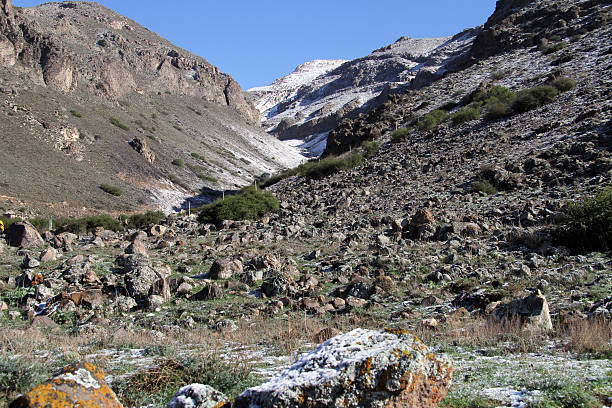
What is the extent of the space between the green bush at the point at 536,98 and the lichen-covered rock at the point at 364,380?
19.9 m

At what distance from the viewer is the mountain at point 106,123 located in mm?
32844

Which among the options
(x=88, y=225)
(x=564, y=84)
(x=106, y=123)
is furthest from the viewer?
(x=106, y=123)

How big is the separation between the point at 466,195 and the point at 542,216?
150 inches

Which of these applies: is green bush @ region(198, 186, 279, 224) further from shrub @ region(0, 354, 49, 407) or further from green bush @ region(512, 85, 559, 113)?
shrub @ region(0, 354, 49, 407)

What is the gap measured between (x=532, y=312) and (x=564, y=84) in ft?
63.1

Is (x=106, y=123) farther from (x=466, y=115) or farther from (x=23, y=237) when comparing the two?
(x=466, y=115)

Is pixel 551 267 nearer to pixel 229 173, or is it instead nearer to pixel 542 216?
pixel 542 216

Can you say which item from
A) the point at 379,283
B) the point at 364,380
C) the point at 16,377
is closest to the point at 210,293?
the point at 379,283

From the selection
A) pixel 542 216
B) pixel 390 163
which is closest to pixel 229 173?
pixel 390 163

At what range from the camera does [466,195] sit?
13492 millimetres

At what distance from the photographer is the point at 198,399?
Result: 2604 millimetres

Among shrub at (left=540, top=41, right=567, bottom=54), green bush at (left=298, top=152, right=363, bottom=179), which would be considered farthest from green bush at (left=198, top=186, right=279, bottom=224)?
shrub at (left=540, top=41, right=567, bottom=54)

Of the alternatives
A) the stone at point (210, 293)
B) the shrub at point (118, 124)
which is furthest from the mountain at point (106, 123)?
the stone at point (210, 293)

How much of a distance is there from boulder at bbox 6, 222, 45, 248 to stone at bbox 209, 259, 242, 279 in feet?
23.9
